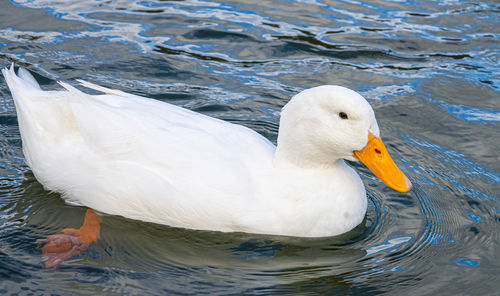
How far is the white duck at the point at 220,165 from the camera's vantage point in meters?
4.50

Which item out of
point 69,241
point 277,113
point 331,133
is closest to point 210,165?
point 331,133

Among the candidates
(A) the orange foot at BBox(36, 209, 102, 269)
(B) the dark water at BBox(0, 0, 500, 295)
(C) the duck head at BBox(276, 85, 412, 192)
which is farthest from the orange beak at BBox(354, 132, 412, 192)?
(A) the orange foot at BBox(36, 209, 102, 269)

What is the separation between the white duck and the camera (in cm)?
450

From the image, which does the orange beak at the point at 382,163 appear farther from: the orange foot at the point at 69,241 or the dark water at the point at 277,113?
the orange foot at the point at 69,241

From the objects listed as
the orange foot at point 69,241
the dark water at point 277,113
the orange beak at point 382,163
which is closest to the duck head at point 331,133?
the orange beak at point 382,163

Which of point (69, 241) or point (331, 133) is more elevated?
point (331, 133)

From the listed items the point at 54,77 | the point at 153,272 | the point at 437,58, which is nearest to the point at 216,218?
the point at 153,272

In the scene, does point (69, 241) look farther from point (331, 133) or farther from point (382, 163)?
point (382, 163)

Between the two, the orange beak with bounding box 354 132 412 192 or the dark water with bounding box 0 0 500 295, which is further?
the orange beak with bounding box 354 132 412 192

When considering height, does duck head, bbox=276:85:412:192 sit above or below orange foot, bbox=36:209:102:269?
above

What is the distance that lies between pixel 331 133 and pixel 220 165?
2.64ft

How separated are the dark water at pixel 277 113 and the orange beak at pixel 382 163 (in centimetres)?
49

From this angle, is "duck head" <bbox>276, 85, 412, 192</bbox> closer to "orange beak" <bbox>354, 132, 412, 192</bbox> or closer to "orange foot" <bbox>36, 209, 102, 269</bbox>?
"orange beak" <bbox>354, 132, 412, 192</bbox>

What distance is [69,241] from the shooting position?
15.2 feet
